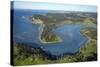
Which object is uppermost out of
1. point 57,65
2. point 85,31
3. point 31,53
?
point 85,31

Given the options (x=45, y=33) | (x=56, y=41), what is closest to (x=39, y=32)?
(x=45, y=33)

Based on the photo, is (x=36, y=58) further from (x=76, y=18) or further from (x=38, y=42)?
(x=76, y=18)

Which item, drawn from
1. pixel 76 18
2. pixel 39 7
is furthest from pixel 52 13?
pixel 76 18

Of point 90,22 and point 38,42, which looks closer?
point 38,42

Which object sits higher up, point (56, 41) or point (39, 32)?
point (39, 32)

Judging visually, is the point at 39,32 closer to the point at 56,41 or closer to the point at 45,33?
the point at 45,33
